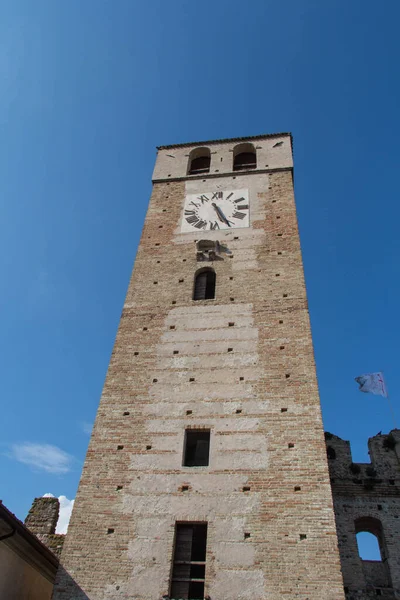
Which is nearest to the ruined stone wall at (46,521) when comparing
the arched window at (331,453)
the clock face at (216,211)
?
the arched window at (331,453)

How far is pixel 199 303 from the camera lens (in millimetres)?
12266

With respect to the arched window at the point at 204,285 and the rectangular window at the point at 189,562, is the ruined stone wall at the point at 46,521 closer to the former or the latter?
the rectangular window at the point at 189,562

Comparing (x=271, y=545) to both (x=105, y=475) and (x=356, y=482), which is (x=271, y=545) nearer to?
(x=105, y=475)

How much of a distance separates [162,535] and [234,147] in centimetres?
1372

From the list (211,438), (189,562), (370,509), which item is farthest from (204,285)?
(370,509)

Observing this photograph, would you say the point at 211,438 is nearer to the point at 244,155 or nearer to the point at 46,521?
the point at 46,521

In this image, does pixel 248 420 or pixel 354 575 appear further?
pixel 354 575

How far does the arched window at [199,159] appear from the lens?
18.3 meters

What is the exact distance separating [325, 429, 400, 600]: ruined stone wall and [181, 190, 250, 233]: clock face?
22.2ft

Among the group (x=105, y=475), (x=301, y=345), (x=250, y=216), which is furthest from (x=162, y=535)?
(x=250, y=216)

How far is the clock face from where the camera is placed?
1457cm

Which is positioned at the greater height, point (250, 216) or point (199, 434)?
point (250, 216)

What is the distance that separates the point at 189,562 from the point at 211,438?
2.18 meters

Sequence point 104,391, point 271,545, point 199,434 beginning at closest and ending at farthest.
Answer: point 271,545, point 199,434, point 104,391
